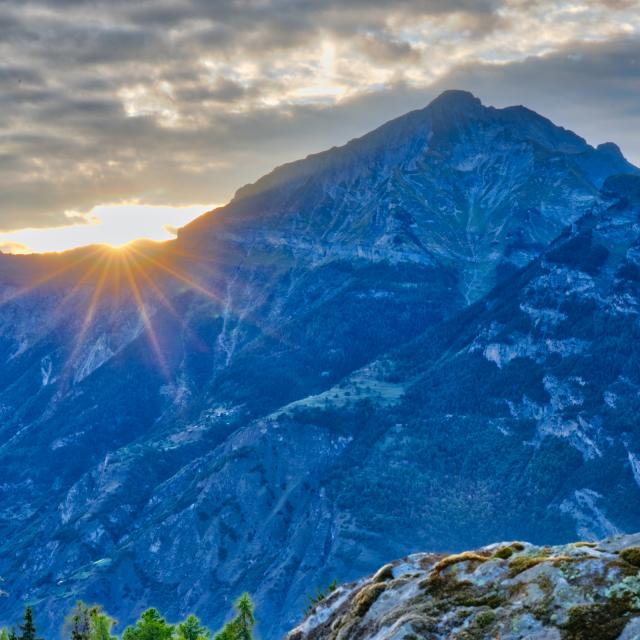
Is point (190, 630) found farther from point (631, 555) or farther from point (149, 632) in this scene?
point (631, 555)

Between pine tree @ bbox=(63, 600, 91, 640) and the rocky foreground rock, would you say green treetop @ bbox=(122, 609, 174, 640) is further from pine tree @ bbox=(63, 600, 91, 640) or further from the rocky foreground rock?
the rocky foreground rock

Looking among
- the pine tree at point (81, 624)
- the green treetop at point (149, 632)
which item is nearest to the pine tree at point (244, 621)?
the green treetop at point (149, 632)

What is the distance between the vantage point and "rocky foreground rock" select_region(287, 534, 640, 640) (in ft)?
172

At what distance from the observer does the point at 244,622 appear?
181125mm

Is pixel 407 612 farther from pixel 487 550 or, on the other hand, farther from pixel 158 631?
pixel 158 631

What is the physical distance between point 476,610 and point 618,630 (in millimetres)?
8829

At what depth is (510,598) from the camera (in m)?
57.0

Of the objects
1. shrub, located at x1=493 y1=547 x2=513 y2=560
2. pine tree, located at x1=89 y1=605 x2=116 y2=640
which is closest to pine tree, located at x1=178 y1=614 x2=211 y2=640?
pine tree, located at x1=89 y1=605 x2=116 y2=640

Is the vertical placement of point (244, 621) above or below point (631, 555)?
below

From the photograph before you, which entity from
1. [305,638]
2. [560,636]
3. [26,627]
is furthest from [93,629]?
[560,636]

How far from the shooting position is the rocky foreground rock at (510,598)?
52375 mm

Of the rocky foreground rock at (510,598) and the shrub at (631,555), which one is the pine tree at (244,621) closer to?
the rocky foreground rock at (510,598)

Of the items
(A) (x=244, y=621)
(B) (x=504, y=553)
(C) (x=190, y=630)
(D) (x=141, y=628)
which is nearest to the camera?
(B) (x=504, y=553)

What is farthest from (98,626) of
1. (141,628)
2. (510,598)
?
(510,598)
